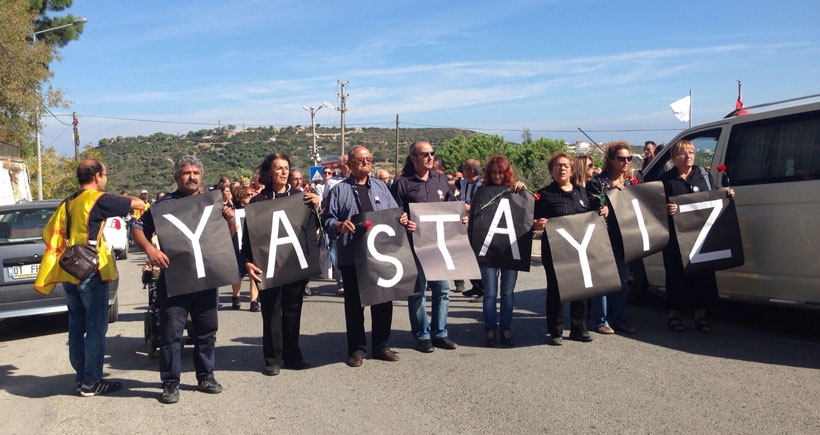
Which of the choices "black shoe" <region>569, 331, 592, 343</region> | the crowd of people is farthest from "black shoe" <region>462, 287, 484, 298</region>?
"black shoe" <region>569, 331, 592, 343</region>

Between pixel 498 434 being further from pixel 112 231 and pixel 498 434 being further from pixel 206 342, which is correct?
pixel 112 231

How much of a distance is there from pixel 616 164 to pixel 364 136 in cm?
10781

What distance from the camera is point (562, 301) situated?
21.6 feet

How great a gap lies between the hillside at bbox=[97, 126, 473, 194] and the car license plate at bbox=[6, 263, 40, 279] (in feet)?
204

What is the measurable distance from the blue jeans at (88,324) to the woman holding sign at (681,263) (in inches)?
214

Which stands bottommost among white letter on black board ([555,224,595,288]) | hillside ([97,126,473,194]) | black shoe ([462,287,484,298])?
black shoe ([462,287,484,298])

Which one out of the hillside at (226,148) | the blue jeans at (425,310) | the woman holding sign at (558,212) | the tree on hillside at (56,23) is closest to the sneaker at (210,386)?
the blue jeans at (425,310)

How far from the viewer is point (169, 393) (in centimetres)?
541

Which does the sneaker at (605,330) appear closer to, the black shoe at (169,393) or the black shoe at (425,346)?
the black shoe at (425,346)

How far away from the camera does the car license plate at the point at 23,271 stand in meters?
7.97

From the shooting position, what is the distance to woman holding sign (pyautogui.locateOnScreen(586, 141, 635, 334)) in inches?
277

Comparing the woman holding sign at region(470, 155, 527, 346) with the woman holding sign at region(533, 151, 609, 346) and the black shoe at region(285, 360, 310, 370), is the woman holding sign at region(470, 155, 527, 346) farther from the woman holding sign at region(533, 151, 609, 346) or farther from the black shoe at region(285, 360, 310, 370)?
the black shoe at region(285, 360, 310, 370)

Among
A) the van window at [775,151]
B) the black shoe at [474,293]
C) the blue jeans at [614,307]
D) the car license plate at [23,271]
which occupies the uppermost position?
the van window at [775,151]

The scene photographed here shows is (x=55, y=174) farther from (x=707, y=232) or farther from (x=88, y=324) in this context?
(x=707, y=232)
